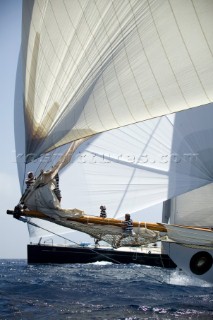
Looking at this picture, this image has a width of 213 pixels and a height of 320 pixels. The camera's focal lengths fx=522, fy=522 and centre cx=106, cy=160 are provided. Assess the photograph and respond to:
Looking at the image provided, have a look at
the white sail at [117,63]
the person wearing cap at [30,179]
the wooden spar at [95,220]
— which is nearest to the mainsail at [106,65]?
the white sail at [117,63]

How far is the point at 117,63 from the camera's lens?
46.6 ft

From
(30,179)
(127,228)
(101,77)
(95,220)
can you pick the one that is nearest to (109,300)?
(127,228)

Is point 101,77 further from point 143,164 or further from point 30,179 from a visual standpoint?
point 143,164

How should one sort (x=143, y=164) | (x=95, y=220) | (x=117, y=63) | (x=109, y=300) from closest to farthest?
(x=117, y=63) → (x=95, y=220) → (x=109, y=300) → (x=143, y=164)

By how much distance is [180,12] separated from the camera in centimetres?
1369

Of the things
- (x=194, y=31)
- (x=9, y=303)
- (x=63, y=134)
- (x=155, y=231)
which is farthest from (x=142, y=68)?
(x=9, y=303)

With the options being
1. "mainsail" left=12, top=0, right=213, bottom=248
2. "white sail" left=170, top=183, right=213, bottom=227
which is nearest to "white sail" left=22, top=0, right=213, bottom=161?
"mainsail" left=12, top=0, right=213, bottom=248

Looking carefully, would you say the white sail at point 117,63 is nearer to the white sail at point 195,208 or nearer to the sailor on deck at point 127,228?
the sailor on deck at point 127,228

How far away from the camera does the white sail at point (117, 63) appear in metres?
13.8

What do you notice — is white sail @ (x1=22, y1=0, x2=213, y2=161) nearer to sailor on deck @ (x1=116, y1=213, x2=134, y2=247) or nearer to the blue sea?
sailor on deck @ (x1=116, y1=213, x2=134, y2=247)

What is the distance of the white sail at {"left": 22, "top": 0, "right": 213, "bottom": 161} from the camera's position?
1384 centimetres

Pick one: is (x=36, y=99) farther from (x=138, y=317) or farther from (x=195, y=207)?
(x=195, y=207)

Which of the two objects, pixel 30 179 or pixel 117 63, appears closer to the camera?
pixel 117 63

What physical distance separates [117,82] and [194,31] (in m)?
2.45
